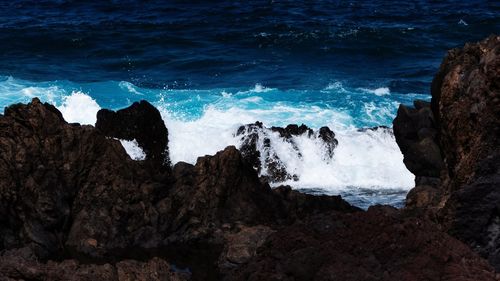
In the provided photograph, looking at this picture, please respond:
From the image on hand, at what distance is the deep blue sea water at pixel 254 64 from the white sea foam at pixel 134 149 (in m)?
2.23

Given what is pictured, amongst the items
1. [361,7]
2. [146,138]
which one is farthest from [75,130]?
[361,7]

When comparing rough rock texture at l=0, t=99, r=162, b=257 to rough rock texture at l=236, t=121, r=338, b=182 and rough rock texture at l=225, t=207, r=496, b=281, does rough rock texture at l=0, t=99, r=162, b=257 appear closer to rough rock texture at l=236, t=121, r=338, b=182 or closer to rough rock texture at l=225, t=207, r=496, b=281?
rough rock texture at l=236, t=121, r=338, b=182

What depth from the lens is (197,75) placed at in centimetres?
3394

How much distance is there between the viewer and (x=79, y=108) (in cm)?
2755

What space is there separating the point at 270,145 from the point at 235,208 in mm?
6920

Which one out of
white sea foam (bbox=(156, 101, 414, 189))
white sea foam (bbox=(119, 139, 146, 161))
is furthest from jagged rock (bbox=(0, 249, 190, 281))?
white sea foam (bbox=(156, 101, 414, 189))

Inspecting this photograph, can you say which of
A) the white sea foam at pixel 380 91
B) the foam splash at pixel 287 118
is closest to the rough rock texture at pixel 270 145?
the foam splash at pixel 287 118

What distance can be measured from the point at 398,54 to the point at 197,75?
9635 mm

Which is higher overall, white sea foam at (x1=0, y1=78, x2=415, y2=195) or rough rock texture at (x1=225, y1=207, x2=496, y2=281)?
white sea foam at (x1=0, y1=78, x2=415, y2=195)

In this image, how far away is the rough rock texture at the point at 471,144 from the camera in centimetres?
751

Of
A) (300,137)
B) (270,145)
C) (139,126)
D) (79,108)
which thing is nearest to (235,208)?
(139,126)

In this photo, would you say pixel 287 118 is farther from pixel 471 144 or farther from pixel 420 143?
pixel 471 144

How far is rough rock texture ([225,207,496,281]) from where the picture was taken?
6.10 meters

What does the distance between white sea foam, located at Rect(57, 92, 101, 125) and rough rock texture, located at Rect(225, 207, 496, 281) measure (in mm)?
20238
